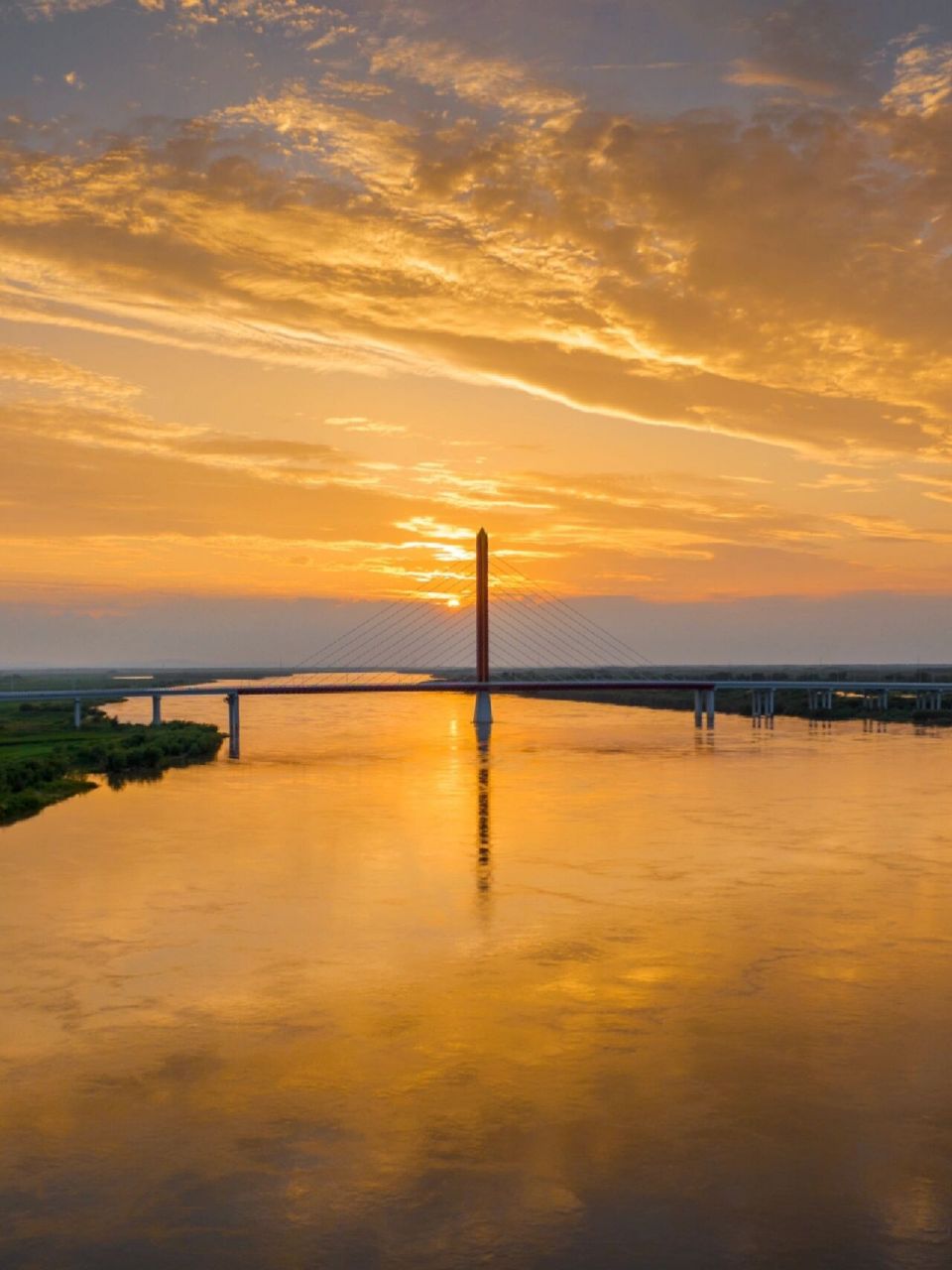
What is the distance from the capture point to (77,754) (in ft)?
237

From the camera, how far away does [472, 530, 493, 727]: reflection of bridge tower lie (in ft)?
386

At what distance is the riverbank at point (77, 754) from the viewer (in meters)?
56.1

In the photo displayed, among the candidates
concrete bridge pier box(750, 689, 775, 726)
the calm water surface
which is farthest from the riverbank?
concrete bridge pier box(750, 689, 775, 726)

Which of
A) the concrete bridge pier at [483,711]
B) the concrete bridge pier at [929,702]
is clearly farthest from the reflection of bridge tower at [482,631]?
the concrete bridge pier at [929,702]

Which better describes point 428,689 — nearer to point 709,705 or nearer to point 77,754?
point 77,754

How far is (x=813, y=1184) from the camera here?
14.3 meters

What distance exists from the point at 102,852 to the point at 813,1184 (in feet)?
99.7

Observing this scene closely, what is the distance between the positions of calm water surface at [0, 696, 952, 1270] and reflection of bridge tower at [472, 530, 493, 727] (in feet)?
237

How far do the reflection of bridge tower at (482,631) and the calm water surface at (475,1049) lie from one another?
2849 inches

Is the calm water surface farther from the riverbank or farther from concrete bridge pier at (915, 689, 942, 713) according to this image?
concrete bridge pier at (915, 689, 942, 713)

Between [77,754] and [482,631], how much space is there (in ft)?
177

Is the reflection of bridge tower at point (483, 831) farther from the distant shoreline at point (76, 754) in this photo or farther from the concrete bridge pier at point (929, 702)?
the concrete bridge pier at point (929, 702)

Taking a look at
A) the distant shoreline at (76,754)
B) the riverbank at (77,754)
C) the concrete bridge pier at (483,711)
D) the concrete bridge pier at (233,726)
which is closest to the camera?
Answer: the distant shoreline at (76,754)

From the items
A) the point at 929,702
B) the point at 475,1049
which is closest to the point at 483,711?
the point at 929,702
